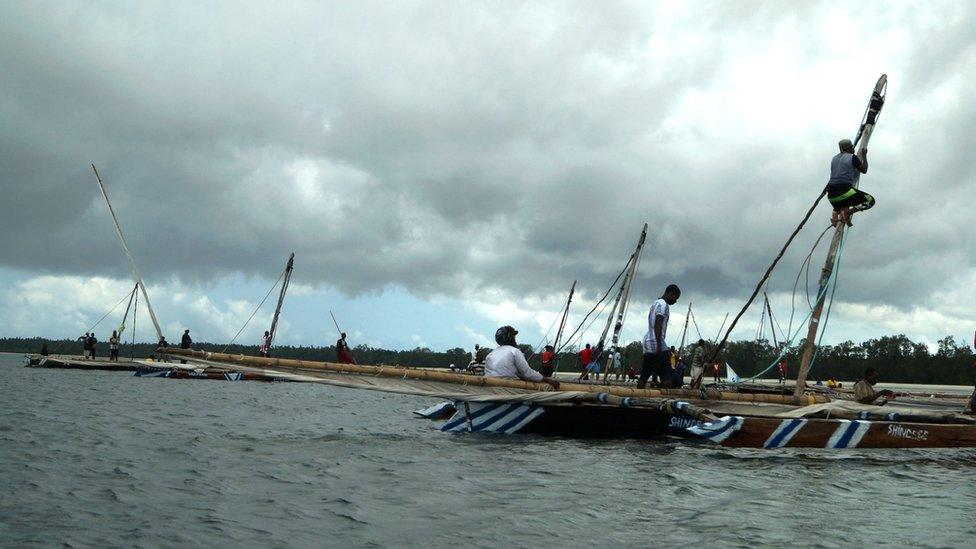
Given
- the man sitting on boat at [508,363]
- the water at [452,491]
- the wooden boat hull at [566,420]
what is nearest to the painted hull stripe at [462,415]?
the wooden boat hull at [566,420]

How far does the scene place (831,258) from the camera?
48.0ft

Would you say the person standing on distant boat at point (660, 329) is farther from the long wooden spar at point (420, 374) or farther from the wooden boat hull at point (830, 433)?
the wooden boat hull at point (830, 433)

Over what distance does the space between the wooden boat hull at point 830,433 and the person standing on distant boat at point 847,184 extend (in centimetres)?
Answer: 374

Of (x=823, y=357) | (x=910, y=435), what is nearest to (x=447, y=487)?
(x=910, y=435)

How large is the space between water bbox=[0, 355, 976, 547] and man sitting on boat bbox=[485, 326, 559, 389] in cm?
113

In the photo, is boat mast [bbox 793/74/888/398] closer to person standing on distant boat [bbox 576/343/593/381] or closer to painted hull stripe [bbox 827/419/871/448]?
painted hull stripe [bbox 827/419/871/448]

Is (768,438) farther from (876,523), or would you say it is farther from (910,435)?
(876,523)

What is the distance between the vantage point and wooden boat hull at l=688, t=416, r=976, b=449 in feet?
41.6

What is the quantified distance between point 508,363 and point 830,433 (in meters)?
5.44

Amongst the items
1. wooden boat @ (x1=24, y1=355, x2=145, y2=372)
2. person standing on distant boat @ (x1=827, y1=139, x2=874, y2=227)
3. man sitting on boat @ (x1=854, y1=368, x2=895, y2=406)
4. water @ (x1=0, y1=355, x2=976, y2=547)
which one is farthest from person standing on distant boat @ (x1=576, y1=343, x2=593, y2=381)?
wooden boat @ (x1=24, y1=355, x2=145, y2=372)

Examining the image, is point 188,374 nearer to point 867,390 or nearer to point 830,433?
point 867,390

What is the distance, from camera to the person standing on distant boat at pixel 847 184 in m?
14.2

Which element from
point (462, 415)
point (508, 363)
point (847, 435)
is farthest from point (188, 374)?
point (847, 435)

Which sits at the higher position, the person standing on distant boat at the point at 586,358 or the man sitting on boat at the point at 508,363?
the person standing on distant boat at the point at 586,358
